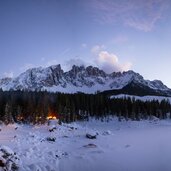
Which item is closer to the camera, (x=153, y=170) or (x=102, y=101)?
(x=153, y=170)

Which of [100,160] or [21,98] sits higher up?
[21,98]

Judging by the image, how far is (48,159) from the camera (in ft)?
90.0

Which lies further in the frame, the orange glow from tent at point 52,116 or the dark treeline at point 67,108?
the orange glow from tent at point 52,116

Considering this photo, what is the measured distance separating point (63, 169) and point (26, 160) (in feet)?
17.7

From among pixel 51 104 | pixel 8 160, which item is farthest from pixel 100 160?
pixel 51 104

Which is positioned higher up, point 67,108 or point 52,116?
point 67,108

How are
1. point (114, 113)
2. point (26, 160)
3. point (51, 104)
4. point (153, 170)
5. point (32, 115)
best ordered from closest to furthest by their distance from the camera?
point (153, 170)
point (26, 160)
point (32, 115)
point (51, 104)
point (114, 113)

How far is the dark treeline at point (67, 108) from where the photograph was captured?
282ft

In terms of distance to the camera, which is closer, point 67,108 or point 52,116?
point 52,116

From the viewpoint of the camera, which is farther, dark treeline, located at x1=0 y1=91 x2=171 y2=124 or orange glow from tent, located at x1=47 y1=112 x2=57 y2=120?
orange glow from tent, located at x1=47 y1=112 x2=57 y2=120

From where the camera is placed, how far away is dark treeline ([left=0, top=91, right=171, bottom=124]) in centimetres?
8600

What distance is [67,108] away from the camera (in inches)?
3873

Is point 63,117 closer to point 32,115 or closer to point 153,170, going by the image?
point 32,115

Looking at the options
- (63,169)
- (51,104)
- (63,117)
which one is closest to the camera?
(63,169)
